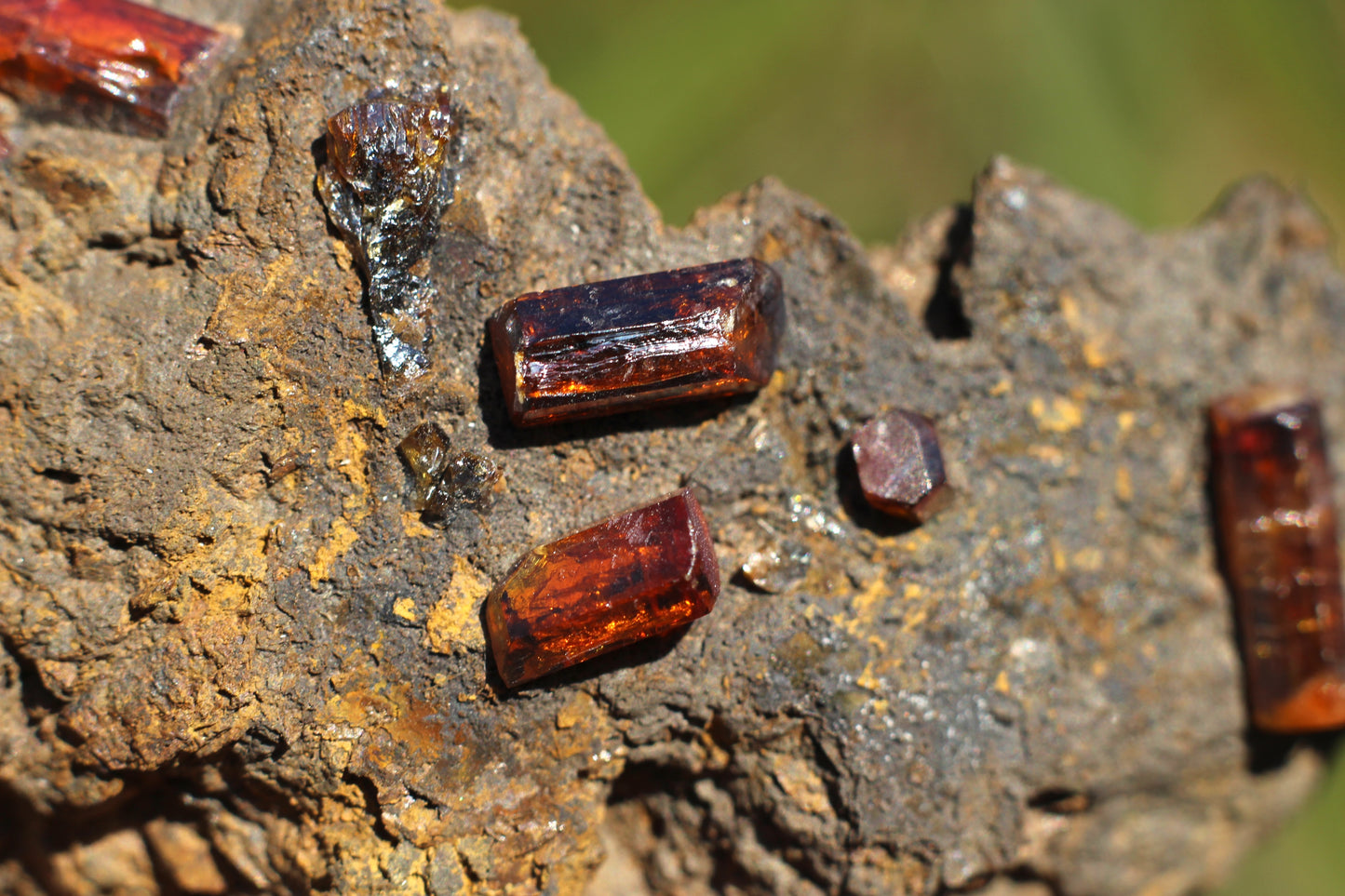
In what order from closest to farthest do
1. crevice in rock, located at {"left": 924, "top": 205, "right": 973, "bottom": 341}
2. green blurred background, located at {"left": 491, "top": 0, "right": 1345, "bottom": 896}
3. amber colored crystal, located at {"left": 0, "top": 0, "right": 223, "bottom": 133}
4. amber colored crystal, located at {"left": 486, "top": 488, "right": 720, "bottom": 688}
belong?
amber colored crystal, located at {"left": 486, "top": 488, "right": 720, "bottom": 688}, amber colored crystal, located at {"left": 0, "top": 0, "right": 223, "bottom": 133}, crevice in rock, located at {"left": 924, "top": 205, "right": 973, "bottom": 341}, green blurred background, located at {"left": 491, "top": 0, "right": 1345, "bottom": 896}

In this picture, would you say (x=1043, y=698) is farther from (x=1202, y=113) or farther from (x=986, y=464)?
(x=1202, y=113)

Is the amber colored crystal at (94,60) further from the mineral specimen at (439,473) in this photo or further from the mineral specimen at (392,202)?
the mineral specimen at (439,473)

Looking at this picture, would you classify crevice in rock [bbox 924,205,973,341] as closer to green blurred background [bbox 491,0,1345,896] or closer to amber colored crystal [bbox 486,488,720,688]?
amber colored crystal [bbox 486,488,720,688]

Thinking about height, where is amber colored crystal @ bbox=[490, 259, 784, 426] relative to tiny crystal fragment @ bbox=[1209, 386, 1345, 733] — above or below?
above

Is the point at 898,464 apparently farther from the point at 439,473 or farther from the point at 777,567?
the point at 439,473

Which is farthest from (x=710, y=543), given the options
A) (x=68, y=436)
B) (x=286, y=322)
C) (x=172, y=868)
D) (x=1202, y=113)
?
(x=1202, y=113)

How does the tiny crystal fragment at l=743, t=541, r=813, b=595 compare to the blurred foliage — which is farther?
the blurred foliage

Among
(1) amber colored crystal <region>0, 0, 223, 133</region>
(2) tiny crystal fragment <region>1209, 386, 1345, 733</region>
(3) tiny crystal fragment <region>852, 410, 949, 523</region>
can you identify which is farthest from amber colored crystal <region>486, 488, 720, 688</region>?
(2) tiny crystal fragment <region>1209, 386, 1345, 733</region>
